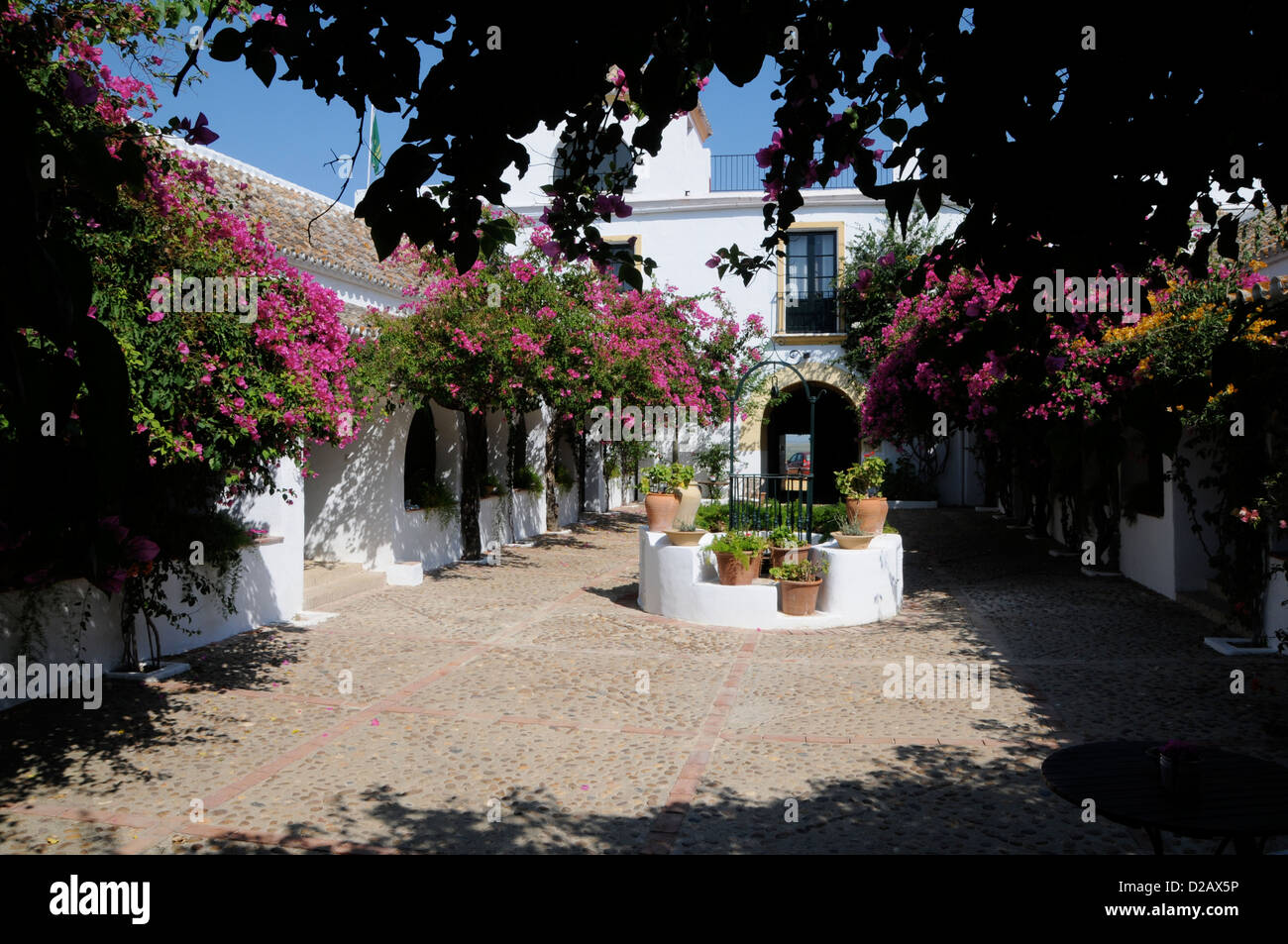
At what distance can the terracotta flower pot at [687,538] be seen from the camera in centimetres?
1012

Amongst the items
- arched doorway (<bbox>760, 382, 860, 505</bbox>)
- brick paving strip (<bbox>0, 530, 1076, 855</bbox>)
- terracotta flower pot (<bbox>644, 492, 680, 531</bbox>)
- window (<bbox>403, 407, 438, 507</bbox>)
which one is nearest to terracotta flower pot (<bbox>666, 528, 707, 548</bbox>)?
terracotta flower pot (<bbox>644, 492, 680, 531</bbox>)

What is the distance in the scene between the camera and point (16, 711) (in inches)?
243

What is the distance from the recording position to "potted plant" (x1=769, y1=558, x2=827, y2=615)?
9.53 metres

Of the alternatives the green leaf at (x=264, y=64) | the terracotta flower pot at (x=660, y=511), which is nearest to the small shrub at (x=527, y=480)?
the terracotta flower pot at (x=660, y=511)

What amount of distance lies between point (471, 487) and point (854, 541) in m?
6.80

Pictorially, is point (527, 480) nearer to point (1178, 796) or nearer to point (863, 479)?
point (863, 479)

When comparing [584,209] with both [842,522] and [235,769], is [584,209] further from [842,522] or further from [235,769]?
[842,522]

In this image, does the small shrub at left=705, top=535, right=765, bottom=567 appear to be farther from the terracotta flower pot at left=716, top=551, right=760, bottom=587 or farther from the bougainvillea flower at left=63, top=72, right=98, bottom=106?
the bougainvillea flower at left=63, top=72, right=98, bottom=106

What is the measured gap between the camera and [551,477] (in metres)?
18.8

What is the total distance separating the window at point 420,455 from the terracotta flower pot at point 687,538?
496 centimetres

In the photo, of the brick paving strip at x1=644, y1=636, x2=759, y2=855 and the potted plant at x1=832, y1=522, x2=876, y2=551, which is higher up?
the potted plant at x1=832, y1=522, x2=876, y2=551

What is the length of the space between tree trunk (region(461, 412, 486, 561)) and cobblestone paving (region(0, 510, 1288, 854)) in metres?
4.63
